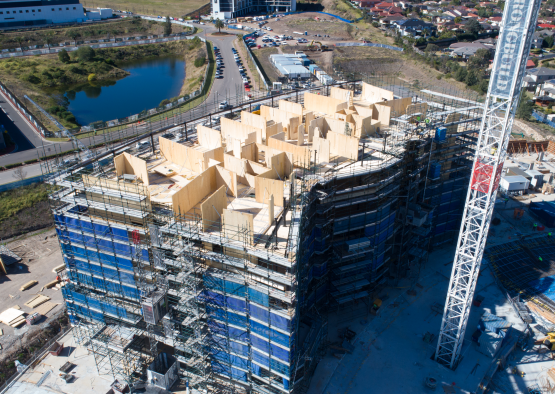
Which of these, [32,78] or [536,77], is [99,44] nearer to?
[32,78]

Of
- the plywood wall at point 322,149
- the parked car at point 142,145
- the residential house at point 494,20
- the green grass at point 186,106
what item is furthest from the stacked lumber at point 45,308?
the residential house at point 494,20

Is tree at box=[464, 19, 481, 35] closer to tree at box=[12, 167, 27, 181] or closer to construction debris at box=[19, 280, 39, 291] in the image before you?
tree at box=[12, 167, 27, 181]

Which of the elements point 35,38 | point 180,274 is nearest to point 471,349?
point 180,274

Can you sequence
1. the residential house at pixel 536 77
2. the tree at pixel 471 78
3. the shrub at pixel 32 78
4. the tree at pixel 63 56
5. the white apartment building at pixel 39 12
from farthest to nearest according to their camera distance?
the white apartment building at pixel 39 12
the tree at pixel 63 56
the shrub at pixel 32 78
the residential house at pixel 536 77
the tree at pixel 471 78

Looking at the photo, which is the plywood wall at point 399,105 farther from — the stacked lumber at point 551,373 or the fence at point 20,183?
the fence at point 20,183

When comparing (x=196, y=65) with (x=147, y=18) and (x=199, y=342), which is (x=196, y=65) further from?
(x=199, y=342)

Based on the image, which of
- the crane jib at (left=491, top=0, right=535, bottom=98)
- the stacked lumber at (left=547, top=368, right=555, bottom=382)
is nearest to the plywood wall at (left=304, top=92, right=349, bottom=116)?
the crane jib at (left=491, top=0, right=535, bottom=98)
